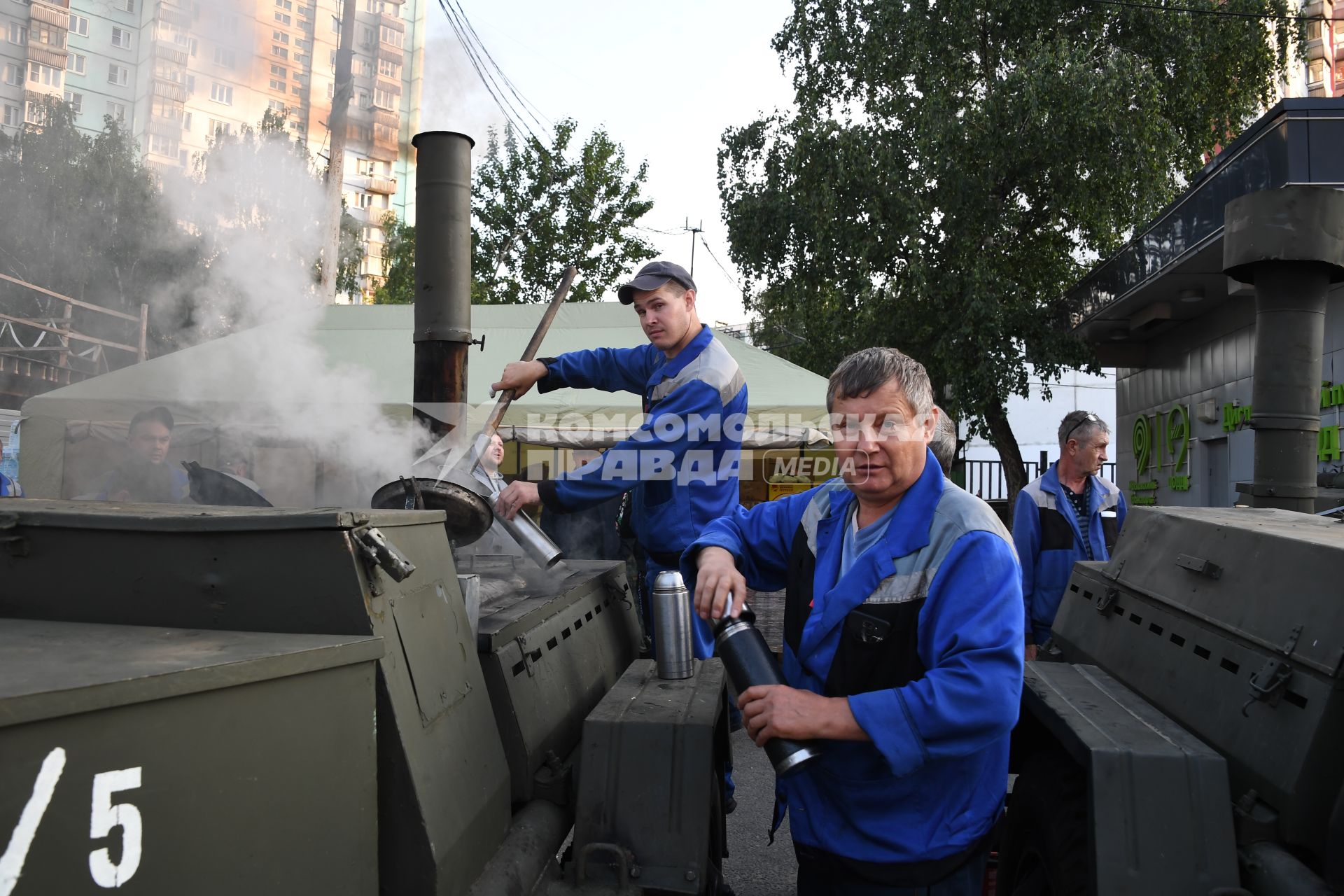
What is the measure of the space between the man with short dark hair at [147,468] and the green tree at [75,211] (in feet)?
12.2

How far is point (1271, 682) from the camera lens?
2006 mm

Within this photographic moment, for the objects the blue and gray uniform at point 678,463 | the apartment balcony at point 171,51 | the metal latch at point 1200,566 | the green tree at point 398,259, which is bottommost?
the metal latch at point 1200,566

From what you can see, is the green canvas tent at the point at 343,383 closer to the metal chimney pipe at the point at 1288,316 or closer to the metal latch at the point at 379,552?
the metal latch at the point at 379,552

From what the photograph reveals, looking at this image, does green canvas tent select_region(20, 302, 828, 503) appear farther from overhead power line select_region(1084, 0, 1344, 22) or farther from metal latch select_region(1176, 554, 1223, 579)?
overhead power line select_region(1084, 0, 1344, 22)

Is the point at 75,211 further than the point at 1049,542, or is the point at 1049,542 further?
the point at 75,211

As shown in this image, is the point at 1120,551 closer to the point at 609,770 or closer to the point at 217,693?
the point at 609,770

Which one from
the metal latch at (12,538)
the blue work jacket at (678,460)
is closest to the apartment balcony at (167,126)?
the blue work jacket at (678,460)

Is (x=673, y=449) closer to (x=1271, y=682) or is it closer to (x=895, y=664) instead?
(x=895, y=664)

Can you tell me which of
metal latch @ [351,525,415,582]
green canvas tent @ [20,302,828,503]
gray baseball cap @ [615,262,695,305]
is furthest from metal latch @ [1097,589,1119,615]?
green canvas tent @ [20,302,828,503]

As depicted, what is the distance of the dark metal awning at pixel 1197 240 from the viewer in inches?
425

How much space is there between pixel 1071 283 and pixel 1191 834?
1689 centimetres

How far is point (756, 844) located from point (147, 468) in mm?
4164

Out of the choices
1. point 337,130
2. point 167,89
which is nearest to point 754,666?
point 167,89

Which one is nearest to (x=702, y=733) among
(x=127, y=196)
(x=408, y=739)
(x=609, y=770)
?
(x=609, y=770)
